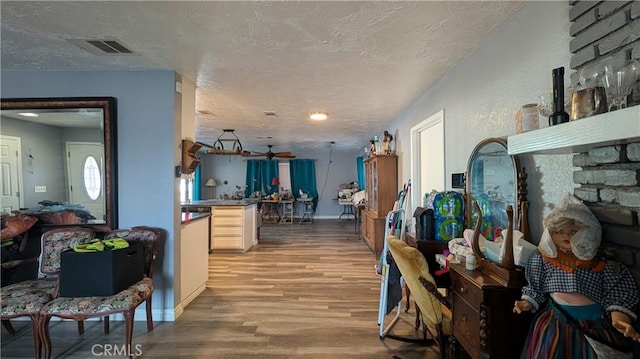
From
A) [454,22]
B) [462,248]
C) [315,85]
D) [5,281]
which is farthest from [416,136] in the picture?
[5,281]

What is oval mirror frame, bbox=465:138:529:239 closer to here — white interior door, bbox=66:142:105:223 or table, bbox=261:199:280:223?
white interior door, bbox=66:142:105:223

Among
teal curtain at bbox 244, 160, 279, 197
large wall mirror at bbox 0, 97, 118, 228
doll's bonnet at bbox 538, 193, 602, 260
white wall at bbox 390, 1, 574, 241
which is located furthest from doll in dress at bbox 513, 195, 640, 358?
teal curtain at bbox 244, 160, 279, 197

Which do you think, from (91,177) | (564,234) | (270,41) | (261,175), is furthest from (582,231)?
(261,175)

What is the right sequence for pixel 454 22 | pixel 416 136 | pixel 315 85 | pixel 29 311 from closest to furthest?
pixel 454 22 < pixel 29 311 < pixel 315 85 < pixel 416 136

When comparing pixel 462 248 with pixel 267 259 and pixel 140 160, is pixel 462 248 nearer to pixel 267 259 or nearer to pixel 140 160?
pixel 140 160

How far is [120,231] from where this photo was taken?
2613 millimetres

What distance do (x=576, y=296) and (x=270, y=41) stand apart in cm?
216

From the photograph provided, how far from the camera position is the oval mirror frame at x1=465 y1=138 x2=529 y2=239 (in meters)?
1.63

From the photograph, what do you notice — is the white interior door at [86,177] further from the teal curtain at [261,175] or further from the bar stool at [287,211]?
the teal curtain at [261,175]

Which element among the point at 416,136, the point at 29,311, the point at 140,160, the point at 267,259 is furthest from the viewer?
the point at 267,259

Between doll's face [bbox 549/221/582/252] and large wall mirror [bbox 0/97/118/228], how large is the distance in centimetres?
320

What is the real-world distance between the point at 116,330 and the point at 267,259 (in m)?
2.45

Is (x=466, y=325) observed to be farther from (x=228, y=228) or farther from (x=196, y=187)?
(x=196, y=187)

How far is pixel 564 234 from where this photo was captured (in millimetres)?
1136
